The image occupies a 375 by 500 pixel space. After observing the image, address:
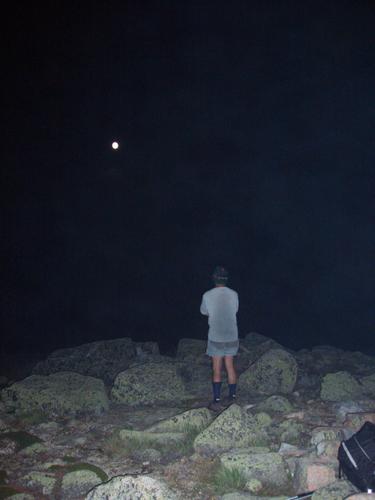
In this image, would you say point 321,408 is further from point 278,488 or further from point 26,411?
point 26,411

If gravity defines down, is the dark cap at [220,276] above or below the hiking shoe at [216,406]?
above

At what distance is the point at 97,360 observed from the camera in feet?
27.6

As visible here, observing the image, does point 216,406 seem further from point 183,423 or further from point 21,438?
point 21,438

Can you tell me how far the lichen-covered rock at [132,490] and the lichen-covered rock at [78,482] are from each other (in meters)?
0.49

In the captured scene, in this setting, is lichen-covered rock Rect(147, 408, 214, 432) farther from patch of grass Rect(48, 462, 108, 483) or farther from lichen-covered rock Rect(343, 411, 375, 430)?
lichen-covered rock Rect(343, 411, 375, 430)

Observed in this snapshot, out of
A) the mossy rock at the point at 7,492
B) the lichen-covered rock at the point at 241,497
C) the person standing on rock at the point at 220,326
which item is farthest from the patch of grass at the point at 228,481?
the person standing on rock at the point at 220,326

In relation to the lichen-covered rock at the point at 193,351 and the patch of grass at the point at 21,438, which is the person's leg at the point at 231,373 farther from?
the patch of grass at the point at 21,438

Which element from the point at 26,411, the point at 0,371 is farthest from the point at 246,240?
the point at 26,411

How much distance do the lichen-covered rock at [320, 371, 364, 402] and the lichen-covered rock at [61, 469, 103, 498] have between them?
3.49 m

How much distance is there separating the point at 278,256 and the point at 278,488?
51.5 metres

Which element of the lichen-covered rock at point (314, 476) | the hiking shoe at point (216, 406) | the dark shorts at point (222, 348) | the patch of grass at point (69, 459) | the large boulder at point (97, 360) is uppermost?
the large boulder at point (97, 360)

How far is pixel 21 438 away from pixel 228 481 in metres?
2.42

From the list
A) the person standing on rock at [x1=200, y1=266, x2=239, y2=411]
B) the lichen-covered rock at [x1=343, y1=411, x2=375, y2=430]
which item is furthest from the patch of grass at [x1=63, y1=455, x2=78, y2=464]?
the lichen-covered rock at [x1=343, y1=411, x2=375, y2=430]

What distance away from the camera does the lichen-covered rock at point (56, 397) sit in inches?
234
